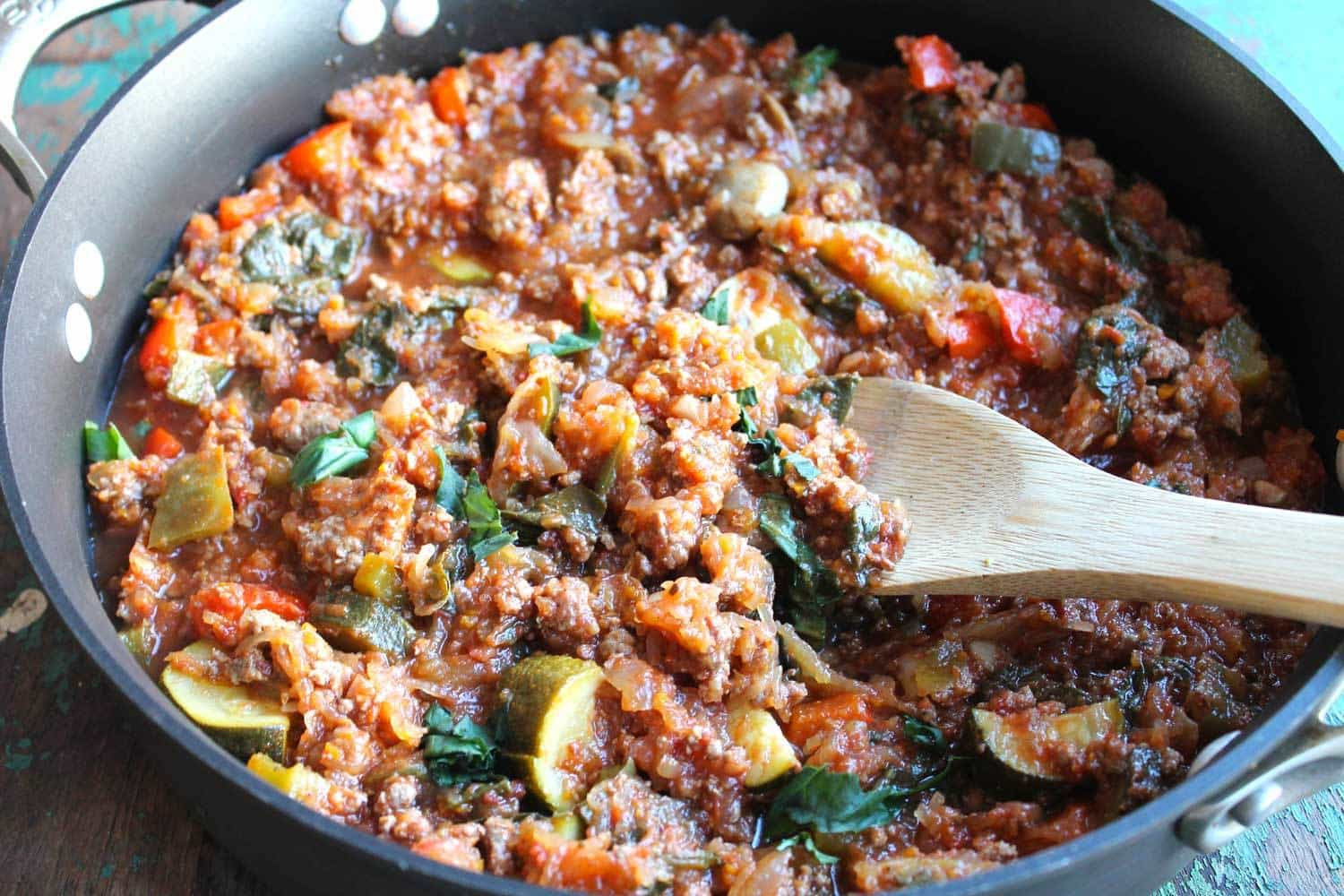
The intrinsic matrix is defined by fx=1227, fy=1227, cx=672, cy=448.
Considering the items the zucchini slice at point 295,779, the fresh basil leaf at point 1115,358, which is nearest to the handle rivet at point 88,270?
the zucchini slice at point 295,779

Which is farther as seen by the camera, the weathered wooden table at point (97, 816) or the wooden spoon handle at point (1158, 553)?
the weathered wooden table at point (97, 816)

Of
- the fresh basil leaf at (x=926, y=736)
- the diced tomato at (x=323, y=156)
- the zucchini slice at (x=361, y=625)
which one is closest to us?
the fresh basil leaf at (x=926, y=736)

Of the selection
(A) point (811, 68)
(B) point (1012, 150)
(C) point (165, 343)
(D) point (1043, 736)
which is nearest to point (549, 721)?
(D) point (1043, 736)

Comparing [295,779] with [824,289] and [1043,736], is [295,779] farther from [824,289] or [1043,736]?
[824,289]

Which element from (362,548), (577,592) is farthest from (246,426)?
(577,592)

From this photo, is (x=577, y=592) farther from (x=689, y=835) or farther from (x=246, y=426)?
(x=246, y=426)

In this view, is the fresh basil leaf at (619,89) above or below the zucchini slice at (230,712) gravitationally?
above

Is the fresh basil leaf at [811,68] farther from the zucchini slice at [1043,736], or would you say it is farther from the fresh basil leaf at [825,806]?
the fresh basil leaf at [825,806]
